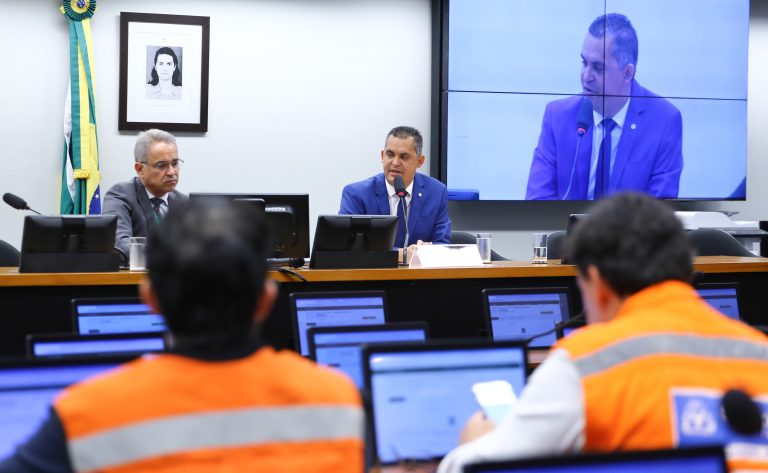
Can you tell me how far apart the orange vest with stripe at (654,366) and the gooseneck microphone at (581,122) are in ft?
15.5

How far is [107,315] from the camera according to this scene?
2.86m

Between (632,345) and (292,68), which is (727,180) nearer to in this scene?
(292,68)

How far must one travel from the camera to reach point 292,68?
19.6 ft

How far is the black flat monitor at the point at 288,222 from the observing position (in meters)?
3.90

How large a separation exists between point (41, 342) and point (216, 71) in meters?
4.01

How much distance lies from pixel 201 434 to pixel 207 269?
0.66 feet

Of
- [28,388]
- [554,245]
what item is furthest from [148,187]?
[28,388]

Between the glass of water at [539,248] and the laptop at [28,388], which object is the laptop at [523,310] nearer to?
the glass of water at [539,248]

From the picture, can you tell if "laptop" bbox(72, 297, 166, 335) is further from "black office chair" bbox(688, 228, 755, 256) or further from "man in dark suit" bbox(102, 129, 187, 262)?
"black office chair" bbox(688, 228, 755, 256)

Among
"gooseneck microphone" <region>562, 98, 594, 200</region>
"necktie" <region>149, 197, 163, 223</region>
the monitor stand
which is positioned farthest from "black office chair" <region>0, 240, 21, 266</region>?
"gooseneck microphone" <region>562, 98, 594, 200</region>

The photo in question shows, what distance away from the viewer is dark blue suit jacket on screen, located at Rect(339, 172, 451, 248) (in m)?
4.86

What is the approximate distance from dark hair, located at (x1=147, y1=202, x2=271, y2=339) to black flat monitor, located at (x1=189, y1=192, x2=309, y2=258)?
108 inches

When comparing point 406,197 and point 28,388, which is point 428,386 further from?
point 406,197

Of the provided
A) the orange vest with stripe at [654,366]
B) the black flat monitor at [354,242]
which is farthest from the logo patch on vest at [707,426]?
the black flat monitor at [354,242]
